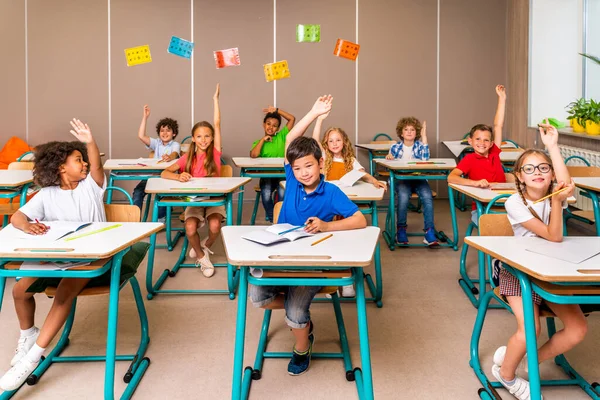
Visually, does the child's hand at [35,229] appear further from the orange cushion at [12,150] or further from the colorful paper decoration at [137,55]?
the colorful paper decoration at [137,55]

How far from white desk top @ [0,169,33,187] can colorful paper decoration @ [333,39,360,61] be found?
3.81 meters

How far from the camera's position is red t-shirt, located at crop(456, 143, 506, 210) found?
4156 millimetres

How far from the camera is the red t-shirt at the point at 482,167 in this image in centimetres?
416

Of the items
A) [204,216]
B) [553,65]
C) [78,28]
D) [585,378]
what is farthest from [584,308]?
[78,28]

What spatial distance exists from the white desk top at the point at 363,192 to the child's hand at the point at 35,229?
1.59m

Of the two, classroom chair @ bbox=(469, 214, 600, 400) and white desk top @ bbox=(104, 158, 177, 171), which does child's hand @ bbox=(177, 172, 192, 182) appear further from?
classroom chair @ bbox=(469, 214, 600, 400)

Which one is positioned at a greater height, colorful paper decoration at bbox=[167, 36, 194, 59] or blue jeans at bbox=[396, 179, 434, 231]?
colorful paper decoration at bbox=[167, 36, 194, 59]

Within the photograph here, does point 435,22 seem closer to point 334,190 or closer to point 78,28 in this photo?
point 78,28

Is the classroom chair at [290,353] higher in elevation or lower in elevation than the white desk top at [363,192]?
lower

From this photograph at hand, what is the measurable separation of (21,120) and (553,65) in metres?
5.73

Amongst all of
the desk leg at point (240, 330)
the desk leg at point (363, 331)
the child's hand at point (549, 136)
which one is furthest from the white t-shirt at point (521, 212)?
the desk leg at point (240, 330)

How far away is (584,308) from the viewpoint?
221 centimetres

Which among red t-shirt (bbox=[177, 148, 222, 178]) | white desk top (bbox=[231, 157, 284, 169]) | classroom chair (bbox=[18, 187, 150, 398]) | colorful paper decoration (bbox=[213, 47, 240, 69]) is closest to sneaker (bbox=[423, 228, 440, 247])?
white desk top (bbox=[231, 157, 284, 169])

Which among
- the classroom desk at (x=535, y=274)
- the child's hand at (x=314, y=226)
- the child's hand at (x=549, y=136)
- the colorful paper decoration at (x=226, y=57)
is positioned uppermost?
the colorful paper decoration at (x=226, y=57)
